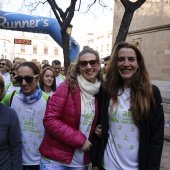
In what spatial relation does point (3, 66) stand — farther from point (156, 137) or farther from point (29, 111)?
point (156, 137)

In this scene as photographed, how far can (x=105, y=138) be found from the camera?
2.03 m

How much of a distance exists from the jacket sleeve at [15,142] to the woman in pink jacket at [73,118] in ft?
0.82

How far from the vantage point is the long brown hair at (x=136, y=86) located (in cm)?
189

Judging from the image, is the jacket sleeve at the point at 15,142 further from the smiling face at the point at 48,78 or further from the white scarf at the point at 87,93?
the smiling face at the point at 48,78

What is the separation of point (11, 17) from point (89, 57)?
30.4 feet

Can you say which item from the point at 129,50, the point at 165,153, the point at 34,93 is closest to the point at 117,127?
the point at 129,50

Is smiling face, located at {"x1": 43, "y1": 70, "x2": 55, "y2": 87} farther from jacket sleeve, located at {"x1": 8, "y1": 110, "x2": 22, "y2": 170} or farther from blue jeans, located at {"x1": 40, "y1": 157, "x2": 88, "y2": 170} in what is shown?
jacket sleeve, located at {"x1": 8, "y1": 110, "x2": 22, "y2": 170}

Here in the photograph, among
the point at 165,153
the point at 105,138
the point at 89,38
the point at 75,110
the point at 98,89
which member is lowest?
the point at 165,153

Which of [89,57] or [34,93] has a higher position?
[89,57]

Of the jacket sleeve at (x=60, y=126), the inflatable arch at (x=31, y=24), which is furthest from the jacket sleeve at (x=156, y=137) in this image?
the inflatable arch at (x=31, y=24)

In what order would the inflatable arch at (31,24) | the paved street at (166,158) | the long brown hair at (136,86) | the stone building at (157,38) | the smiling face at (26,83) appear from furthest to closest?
the inflatable arch at (31,24)
the stone building at (157,38)
the paved street at (166,158)
the smiling face at (26,83)
the long brown hair at (136,86)

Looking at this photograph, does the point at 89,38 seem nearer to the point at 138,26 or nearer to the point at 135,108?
the point at 138,26

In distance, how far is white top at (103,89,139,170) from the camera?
194cm

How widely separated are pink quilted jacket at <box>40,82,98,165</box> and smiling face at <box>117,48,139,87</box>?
16.3 inches
